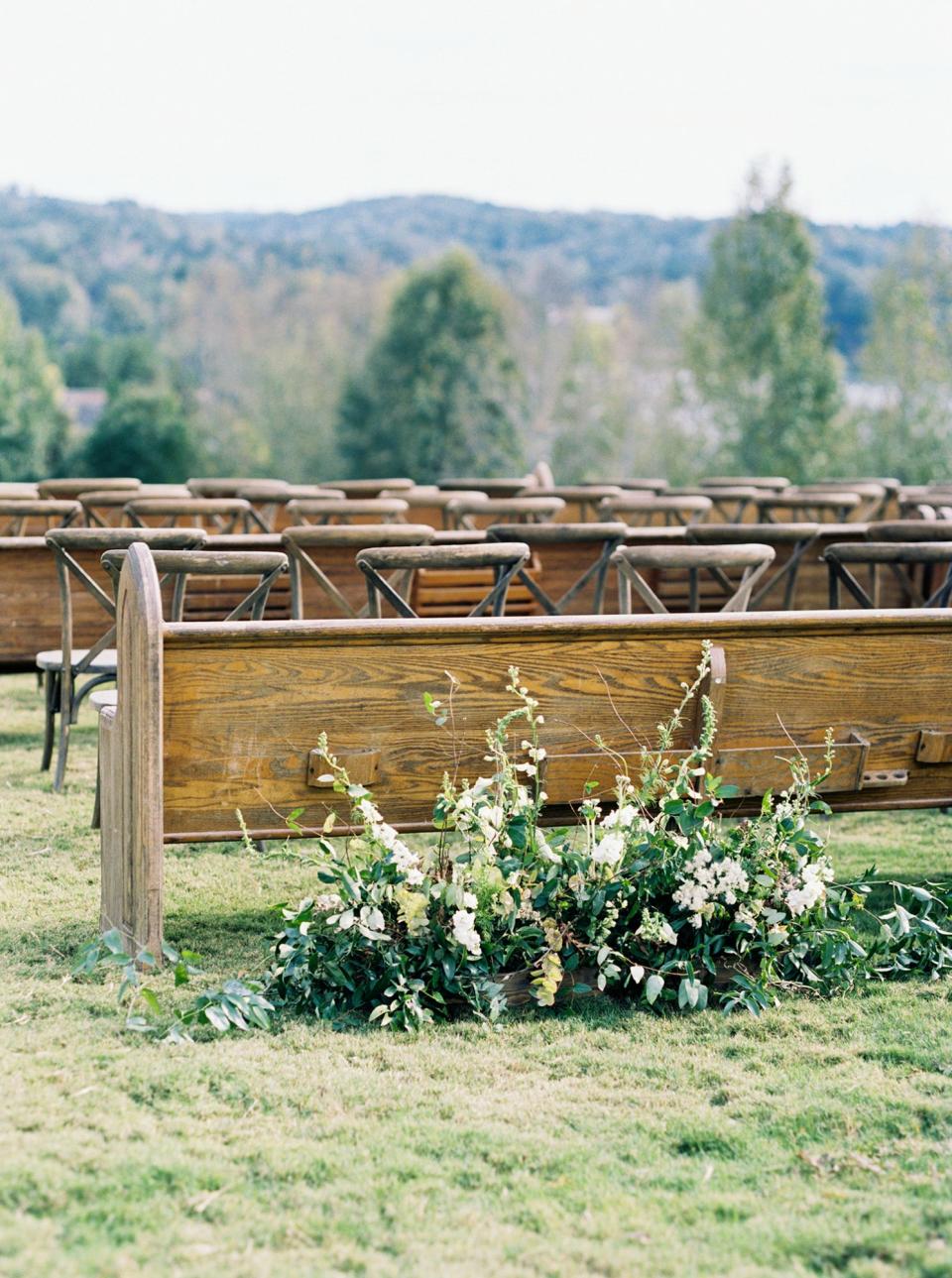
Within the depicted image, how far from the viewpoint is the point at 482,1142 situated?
94.7 inches

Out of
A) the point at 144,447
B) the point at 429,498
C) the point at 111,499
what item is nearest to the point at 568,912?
the point at 111,499

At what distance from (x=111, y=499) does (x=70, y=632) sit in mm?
1881

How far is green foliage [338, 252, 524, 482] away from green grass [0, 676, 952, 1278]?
4816 centimetres

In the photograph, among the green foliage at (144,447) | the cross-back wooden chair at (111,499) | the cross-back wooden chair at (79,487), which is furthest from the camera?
the green foliage at (144,447)

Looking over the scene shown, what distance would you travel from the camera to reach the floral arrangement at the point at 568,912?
3.02 meters

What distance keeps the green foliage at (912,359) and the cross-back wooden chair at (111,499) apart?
3550 cm

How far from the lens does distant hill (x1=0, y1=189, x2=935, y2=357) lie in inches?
2387

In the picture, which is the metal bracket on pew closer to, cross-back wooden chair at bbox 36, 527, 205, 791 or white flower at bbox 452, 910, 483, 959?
white flower at bbox 452, 910, 483, 959

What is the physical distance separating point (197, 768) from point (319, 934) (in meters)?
0.42

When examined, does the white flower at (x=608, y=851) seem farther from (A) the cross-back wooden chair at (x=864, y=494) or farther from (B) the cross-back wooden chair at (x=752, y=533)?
(A) the cross-back wooden chair at (x=864, y=494)

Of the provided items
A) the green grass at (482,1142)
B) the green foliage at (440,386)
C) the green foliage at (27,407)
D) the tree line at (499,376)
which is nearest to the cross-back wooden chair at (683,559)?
the green grass at (482,1142)

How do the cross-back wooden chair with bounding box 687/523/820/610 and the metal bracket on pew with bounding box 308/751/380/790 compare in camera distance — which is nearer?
the metal bracket on pew with bounding box 308/751/380/790

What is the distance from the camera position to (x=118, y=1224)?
2098 millimetres

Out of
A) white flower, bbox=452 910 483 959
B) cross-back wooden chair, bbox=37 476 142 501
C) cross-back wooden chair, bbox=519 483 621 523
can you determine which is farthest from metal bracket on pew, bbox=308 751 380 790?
cross-back wooden chair, bbox=519 483 621 523
